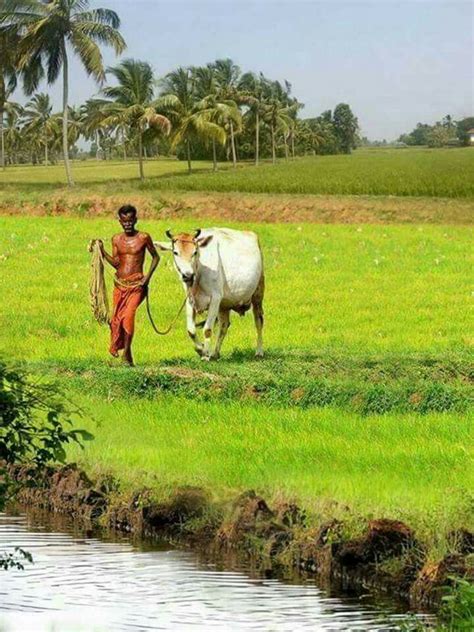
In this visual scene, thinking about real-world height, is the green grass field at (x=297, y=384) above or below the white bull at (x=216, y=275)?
below

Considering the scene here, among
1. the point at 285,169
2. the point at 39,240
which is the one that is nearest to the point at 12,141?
the point at 285,169

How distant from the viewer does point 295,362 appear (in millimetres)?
20344

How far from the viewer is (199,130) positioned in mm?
82625

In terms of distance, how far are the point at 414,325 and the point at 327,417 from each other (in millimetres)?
12015

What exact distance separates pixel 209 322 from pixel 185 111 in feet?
220

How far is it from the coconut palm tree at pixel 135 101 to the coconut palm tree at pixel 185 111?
1.93 m

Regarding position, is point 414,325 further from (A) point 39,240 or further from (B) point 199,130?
(B) point 199,130

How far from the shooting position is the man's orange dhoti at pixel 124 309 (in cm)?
1995

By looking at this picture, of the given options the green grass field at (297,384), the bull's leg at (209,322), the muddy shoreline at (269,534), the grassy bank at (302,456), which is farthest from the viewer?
the bull's leg at (209,322)

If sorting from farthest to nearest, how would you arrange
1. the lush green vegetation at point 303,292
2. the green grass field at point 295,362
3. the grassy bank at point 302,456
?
the lush green vegetation at point 303,292
the green grass field at point 295,362
the grassy bank at point 302,456

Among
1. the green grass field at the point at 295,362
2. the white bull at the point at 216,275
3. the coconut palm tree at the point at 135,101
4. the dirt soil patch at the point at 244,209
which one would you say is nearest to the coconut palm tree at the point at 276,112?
the coconut palm tree at the point at 135,101

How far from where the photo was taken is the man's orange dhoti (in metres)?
20.0

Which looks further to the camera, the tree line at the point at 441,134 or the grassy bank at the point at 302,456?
the tree line at the point at 441,134

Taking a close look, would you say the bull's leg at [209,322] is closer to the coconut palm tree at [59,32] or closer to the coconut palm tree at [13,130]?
the coconut palm tree at [59,32]
